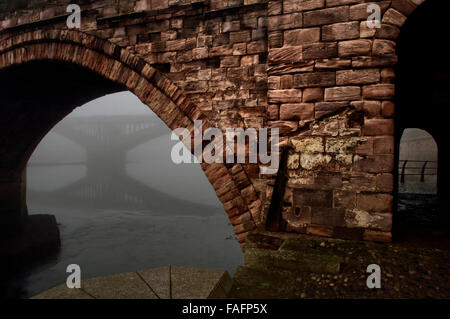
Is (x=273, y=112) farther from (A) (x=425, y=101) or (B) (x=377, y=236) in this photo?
(A) (x=425, y=101)

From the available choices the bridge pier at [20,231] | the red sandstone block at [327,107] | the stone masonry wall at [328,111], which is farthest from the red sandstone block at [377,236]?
the bridge pier at [20,231]

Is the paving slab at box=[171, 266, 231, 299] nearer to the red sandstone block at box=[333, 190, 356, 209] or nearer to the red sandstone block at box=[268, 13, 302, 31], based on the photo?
the red sandstone block at box=[333, 190, 356, 209]

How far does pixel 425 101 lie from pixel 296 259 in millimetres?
4209

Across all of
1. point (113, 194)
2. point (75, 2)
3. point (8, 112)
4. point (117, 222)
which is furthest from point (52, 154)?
point (75, 2)

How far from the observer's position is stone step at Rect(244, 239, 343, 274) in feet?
7.02

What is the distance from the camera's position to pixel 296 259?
7.42 feet

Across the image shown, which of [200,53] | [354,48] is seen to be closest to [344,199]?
[354,48]

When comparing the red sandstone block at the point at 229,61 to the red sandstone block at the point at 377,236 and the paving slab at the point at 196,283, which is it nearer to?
the red sandstone block at the point at 377,236

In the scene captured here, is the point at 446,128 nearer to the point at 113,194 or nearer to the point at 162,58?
the point at 162,58

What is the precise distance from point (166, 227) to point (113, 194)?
35.1 feet

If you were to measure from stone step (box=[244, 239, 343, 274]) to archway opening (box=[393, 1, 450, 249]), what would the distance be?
98cm

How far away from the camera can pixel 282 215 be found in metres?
2.96

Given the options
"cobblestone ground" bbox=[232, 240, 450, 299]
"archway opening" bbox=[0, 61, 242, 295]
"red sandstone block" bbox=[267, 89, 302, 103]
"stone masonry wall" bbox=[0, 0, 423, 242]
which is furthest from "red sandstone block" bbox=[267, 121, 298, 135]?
"archway opening" bbox=[0, 61, 242, 295]

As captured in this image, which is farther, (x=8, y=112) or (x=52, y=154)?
(x=52, y=154)
